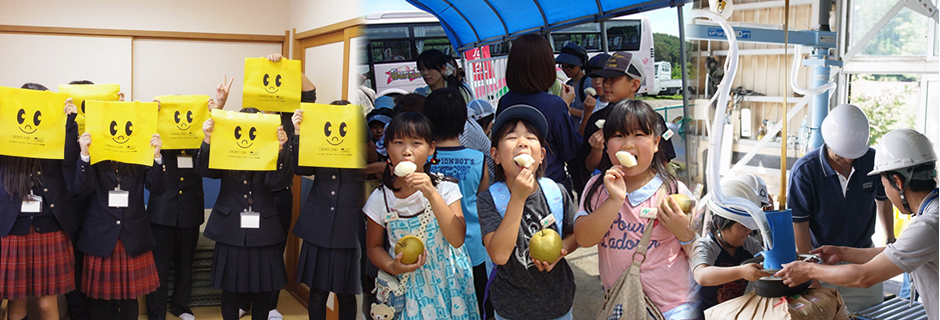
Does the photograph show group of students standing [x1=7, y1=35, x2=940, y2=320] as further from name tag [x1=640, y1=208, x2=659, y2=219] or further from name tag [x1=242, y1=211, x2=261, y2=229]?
name tag [x1=242, y1=211, x2=261, y2=229]

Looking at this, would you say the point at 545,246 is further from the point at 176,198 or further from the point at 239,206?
the point at 176,198

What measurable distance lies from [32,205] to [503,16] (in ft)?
7.55

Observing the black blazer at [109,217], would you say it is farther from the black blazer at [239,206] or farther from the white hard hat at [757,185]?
the white hard hat at [757,185]

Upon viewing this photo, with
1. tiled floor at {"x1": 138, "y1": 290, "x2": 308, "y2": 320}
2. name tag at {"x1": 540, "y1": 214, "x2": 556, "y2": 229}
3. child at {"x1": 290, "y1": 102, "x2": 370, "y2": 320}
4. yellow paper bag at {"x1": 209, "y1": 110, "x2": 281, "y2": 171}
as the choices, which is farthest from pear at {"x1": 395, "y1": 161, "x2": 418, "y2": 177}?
tiled floor at {"x1": 138, "y1": 290, "x2": 308, "y2": 320}

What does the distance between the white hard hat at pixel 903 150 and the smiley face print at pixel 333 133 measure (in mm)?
1642

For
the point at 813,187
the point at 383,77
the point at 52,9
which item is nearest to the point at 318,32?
the point at 383,77

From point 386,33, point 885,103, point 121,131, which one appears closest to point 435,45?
point 386,33

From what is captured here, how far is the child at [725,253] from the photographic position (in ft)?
4.71

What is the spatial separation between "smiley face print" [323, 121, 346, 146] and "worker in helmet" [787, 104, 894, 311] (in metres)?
1.46

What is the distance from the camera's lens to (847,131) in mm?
1799

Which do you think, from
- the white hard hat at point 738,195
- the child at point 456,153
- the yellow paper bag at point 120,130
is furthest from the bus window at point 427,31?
the yellow paper bag at point 120,130

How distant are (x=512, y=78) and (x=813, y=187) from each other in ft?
3.25

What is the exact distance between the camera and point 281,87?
2.77 metres

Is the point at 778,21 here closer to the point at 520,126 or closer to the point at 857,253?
the point at 857,253
